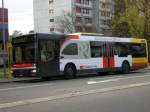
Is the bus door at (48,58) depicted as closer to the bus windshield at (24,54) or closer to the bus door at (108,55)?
the bus windshield at (24,54)

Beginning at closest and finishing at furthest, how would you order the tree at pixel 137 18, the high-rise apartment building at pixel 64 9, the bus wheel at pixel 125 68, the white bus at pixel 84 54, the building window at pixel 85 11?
the white bus at pixel 84 54 → the bus wheel at pixel 125 68 → the tree at pixel 137 18 → the high-rise apartment building at pixel 64 9 → the building window at pixel 85 11

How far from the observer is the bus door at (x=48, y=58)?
2478 centimetres

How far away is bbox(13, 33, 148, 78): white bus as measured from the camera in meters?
25.1

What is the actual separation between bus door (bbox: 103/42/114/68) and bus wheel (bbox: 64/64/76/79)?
333cm

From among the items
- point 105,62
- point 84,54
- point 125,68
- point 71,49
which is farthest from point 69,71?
point 125,68

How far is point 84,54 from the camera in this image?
2800 centimetres

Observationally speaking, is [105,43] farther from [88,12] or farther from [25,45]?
[88,12]

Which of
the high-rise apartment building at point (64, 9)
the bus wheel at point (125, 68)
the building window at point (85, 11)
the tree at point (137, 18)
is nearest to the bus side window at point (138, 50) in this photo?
the bus wheel at point (125, 68)

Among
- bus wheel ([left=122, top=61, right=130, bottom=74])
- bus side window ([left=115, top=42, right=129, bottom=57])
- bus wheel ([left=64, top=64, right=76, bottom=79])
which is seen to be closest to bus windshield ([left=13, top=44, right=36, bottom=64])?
bus wheel ([left=64, top=64, right=76, bottom=79])

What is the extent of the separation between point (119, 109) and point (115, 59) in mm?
18895

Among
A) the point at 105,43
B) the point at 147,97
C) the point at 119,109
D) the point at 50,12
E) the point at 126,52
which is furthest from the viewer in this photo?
the point at 50,12

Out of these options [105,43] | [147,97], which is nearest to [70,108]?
[147,97]

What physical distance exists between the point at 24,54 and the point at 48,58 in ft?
4.47

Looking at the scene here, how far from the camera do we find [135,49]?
3309 cm
